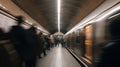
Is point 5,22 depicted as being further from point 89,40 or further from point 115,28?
point 115,28

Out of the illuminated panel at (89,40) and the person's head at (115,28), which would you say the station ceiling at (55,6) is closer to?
the illuminated panel at (89,40)

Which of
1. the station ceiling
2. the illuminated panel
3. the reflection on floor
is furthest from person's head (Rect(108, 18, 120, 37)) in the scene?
the station ceiling

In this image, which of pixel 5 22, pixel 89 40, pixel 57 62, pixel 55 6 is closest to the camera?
pixel 5 22

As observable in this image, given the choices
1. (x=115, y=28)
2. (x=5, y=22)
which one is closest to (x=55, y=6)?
(x=5, y=22)

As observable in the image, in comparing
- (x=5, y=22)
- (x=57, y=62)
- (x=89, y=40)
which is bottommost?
(x=57, y=62)

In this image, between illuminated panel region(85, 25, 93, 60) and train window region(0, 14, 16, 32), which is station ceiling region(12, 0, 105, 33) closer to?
illuminated panel region(85, 25, 93, 60)

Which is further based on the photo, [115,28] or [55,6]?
[55,6]

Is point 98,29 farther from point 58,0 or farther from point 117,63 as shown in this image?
point 58,0

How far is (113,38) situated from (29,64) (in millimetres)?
3366

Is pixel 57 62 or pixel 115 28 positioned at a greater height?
pixel 115 28

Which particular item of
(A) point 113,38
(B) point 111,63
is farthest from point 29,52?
(B) point 111,63

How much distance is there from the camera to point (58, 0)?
17.2 m

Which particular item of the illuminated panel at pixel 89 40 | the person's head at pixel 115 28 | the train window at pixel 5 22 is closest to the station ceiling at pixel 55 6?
the illuminated panel at pixel 89 40

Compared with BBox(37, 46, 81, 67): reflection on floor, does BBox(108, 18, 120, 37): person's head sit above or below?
above
